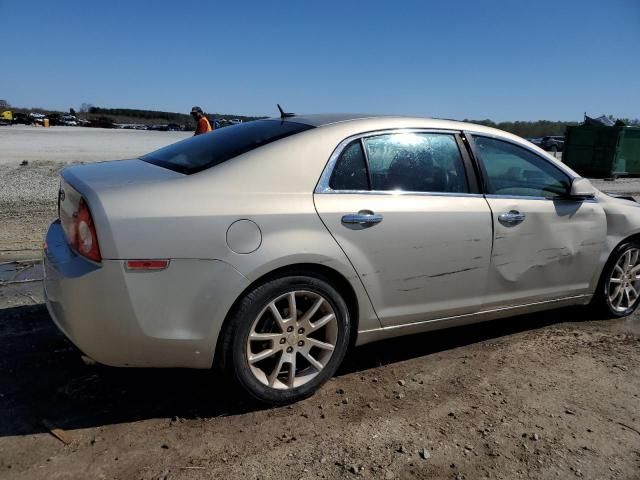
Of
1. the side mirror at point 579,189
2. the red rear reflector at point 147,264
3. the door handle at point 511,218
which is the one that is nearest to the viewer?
the red rear reflector at point 147,264

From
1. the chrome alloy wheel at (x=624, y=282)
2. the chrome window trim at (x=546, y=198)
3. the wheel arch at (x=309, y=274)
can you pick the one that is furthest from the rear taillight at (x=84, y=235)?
the chrome alloy wheel at (x=624, y=282)

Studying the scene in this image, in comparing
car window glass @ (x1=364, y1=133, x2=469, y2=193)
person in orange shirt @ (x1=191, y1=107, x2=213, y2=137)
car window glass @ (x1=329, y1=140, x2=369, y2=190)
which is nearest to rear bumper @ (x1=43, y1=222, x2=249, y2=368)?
car window glass @ (x1=329, y1=140, x2=369, y2=190)

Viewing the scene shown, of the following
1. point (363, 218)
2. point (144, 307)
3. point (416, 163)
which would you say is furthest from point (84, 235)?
point (416, 163)

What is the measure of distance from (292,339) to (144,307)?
82 cm

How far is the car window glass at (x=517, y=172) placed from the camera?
371 cm

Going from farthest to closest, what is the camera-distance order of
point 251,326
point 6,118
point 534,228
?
point 6,118 → point 534,228 → point 251,326

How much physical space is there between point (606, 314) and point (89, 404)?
12.8 ft

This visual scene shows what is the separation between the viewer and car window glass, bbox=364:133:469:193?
327cm

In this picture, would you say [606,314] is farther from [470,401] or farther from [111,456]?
[111,456]

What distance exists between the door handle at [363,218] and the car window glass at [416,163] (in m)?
0.20

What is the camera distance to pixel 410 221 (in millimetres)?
3223

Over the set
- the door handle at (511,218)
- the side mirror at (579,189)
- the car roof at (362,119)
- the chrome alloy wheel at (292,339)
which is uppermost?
the car roof at (362,119)

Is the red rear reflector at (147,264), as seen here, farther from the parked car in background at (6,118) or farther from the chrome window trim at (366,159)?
the parked car in background at (6,118)

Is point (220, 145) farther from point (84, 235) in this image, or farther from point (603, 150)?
point (603, 150)
